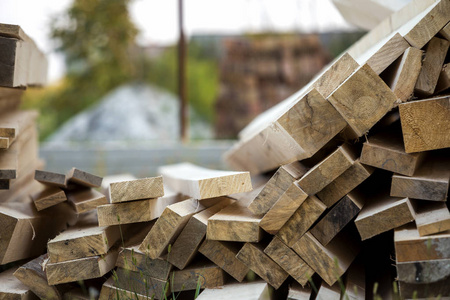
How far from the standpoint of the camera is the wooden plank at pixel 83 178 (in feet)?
7.24

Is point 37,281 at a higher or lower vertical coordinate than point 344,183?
lower

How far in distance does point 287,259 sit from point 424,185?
2.01 feet

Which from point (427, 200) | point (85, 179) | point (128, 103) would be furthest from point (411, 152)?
point (128, 103)

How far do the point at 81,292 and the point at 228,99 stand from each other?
6.74 meters

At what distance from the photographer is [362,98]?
1.75 metres

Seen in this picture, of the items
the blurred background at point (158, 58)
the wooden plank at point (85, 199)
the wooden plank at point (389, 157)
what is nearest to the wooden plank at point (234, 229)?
the wooden plank at point (389, 157)

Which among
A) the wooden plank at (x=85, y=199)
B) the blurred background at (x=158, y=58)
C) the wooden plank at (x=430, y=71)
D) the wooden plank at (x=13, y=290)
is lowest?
the wooden plank at (x=13, y=290)

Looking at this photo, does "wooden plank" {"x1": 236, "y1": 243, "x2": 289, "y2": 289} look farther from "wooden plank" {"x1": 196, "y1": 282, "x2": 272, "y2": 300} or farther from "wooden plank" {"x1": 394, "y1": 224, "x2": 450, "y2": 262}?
"wooden plank" {"x1": 394, "y1": 224, "x2": 450, "y2": 262}

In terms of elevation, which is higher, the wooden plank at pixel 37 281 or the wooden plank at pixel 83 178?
the wooden plank at pixel 83 178

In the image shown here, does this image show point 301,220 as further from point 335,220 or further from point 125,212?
point 125,212

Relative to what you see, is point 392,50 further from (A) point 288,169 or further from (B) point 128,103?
(B) point 128,103

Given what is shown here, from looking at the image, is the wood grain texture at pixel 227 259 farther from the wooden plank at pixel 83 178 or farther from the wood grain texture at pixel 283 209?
the wooden plank at pixel 83 178

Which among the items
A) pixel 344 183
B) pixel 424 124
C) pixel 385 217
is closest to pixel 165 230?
pixel 344 183

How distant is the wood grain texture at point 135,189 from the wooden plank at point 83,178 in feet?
1.29
